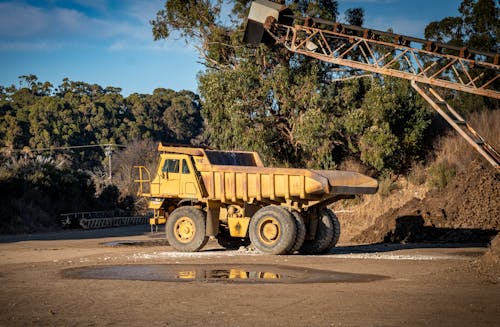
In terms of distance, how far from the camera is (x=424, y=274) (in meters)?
14.6

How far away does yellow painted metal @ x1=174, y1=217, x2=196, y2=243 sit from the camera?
21688mm

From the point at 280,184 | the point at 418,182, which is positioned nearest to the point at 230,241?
the point at 280,184

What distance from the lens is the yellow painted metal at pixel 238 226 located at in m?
21.0

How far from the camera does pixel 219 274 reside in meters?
15.4

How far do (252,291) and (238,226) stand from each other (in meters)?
8.64

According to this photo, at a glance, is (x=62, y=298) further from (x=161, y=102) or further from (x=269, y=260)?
(x=161, y=102)

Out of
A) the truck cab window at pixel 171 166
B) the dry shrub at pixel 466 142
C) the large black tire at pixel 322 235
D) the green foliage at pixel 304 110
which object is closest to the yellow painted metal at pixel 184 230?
the truck cab window at pixel 171 166

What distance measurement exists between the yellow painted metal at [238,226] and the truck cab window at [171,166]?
233cm

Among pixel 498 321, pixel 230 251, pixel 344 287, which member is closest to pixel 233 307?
pixel 344 287

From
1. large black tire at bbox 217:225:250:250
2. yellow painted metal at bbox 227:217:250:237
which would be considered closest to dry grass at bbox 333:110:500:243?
large black tire at bbox 217:225:250:250

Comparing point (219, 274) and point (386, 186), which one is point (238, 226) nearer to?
point (219, 274)

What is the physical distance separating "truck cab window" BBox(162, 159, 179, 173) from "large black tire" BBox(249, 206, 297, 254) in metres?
3.36

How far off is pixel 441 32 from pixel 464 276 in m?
30.9

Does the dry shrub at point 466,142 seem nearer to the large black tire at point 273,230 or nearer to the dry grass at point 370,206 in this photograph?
the dry grass at point 370,206
